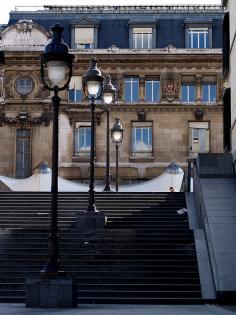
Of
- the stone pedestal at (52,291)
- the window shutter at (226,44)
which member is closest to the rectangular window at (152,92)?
the window shutter at (226,44)

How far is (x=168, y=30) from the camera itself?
175 ft

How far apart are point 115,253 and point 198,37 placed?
3564cm

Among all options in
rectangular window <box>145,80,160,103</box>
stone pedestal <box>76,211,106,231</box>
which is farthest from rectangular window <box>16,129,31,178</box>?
stone pedestal <box>76,211,106,231</box>

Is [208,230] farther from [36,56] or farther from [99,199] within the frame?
[36,56]

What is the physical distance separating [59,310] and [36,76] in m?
39.3

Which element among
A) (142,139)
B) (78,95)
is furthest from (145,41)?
(142,139)

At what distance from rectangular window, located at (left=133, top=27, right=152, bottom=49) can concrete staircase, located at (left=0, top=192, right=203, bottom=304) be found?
94.3 ft

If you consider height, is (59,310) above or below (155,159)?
below

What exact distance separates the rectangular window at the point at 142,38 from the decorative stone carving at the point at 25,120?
23.9 feet

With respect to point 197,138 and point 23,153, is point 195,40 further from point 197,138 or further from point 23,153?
point 23,153

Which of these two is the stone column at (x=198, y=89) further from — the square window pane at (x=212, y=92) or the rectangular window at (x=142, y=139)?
the rectangular window at (x=142, y=139)

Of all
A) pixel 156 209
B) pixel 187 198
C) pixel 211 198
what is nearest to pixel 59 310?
pixel 211 198

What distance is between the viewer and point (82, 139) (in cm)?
5144

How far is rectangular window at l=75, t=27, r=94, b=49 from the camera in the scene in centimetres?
5272
